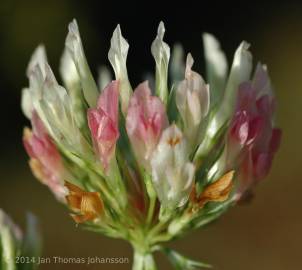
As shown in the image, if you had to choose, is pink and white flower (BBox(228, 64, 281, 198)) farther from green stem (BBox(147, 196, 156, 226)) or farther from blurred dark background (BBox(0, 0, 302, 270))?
blurred dark background (BBox(0, 0, 302, 270))

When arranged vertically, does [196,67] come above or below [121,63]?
above

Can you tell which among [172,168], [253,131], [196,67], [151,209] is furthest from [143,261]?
[196,67]

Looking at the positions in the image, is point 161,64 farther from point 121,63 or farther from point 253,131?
point 253,131

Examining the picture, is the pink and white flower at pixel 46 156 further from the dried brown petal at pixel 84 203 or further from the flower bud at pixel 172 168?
the flower bud at pixel 172 168

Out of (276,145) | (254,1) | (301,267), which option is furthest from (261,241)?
(276,145)

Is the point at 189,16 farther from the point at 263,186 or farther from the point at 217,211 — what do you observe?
the point at 217,211

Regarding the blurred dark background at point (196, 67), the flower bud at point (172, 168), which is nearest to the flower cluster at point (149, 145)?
the flower bud at point (172, 168)

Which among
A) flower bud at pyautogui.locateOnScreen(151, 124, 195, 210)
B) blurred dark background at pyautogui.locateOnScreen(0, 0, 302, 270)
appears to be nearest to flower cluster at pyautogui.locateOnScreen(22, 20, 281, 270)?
flower bud at pyautogui.locateOnScreen(151, 124, 195, 210)
